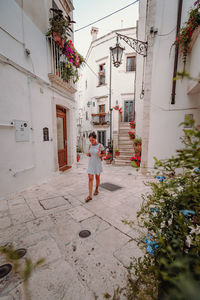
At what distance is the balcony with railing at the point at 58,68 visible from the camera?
4.62 metres

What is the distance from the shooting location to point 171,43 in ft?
14.3

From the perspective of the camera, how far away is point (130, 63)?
40.3ft

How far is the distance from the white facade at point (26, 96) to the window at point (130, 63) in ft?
28.3

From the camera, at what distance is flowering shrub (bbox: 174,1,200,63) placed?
10.8 ft

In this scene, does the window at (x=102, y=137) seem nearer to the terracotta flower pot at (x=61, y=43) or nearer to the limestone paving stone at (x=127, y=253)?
the terracotta flower pot at (x=61, y=43)

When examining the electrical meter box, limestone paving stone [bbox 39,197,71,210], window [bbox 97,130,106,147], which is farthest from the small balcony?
limestone paving stone [bbox 39,197,71,210]

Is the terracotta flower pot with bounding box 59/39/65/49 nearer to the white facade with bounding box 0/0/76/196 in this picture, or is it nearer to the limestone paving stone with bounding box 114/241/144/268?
the white facade with bounding box 0/0/76/196

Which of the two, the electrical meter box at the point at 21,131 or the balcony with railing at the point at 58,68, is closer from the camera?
the electrical meter box at the point at 21,131

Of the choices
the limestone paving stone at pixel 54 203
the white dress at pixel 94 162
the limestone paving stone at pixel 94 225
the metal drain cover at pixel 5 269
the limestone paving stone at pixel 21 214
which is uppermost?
the white dress at pixel 94 162

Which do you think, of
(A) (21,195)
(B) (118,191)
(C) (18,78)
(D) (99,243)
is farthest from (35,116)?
(D) (99,243)

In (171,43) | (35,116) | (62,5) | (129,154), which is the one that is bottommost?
(129,154)

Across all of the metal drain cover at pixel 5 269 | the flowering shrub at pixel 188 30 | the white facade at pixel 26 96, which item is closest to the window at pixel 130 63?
the white facade at pixel 26 96

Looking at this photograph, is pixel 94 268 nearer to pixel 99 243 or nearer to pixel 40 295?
pixel 99 243

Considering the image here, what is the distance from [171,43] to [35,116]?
5.00 meters
